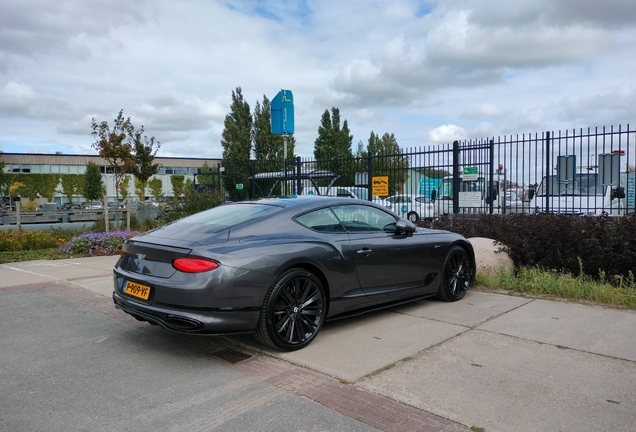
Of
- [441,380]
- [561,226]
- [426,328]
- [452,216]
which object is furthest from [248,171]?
[441,380]

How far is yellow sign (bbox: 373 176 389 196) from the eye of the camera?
1205 cm

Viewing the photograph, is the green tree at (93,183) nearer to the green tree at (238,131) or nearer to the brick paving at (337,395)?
the green tree at (238,131)

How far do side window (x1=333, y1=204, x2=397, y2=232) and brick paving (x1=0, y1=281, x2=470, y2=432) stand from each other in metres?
1.70

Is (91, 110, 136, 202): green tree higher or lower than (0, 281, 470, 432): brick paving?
higher

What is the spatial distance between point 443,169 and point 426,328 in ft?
21.9

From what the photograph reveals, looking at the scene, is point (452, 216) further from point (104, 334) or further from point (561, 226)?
point (104, 334)

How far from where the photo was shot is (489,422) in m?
3.24

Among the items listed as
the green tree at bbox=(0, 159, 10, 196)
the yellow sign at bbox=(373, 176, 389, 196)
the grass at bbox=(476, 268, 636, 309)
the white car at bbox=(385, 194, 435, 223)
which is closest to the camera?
the grass at bbox=(476, 268, 636, 309)

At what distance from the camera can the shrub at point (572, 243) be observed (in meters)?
7.07

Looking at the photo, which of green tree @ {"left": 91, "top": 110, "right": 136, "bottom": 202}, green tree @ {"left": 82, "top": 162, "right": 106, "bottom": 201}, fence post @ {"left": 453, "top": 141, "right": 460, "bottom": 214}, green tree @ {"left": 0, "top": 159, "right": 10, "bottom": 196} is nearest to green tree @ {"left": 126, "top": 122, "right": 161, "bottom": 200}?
green tree @ {"left": 91, "top": 110, "right": 136, "bottom": 202}

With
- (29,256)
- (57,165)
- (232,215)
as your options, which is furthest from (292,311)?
(57,165)

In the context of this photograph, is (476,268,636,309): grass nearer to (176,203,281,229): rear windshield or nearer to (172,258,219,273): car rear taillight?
(176,203,281,229): rear windshield

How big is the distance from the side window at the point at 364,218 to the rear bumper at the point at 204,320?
1595 mm

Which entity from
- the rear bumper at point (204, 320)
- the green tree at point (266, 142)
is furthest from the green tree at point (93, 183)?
the rear bumper at point (204, 320)
